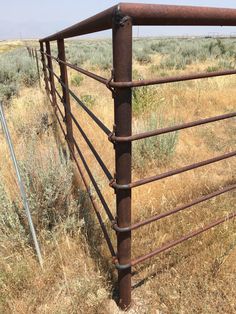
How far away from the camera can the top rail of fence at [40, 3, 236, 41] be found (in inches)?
45.8

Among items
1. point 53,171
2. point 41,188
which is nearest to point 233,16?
point 53,171

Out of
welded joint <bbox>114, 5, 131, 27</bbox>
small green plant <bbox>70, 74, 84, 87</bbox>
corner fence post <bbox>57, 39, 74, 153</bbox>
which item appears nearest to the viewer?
welded joint <bbox>114, 5, 131, 27</bbox>

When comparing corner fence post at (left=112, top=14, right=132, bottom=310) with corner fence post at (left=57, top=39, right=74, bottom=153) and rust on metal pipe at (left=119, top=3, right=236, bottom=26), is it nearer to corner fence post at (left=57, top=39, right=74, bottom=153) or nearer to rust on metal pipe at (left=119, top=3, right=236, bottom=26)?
rust on metal pipe at (left=119, top=3, right=236, bottom=26)

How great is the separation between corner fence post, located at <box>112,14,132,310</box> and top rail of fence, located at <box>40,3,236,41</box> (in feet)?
0.11

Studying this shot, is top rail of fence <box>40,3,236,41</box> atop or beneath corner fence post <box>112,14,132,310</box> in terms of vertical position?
atop

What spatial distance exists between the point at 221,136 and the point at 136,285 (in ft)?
11.1

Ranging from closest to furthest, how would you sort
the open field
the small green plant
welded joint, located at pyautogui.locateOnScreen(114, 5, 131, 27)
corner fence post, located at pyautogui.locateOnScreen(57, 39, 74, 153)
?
welded joint, located at pyautogui.locateOnScreen(114, 5, 131, 27)
the open field
corner fence post, located at pyautogui.locateOnScreen(57, 39, 74, 153)
the small green plant

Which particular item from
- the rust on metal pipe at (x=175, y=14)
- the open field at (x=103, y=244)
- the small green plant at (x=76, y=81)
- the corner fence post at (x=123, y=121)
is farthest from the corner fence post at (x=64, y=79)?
the small green plant at (x=76, y=81)

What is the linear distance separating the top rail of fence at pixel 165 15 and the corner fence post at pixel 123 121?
0.03 meters

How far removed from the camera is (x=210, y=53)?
651 inches

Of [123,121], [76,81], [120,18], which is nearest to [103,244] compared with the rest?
[123,121]

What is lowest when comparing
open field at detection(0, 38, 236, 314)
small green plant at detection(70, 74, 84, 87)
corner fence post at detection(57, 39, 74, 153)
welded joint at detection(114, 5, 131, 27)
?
open field at detection(0, 38, 236, 314)

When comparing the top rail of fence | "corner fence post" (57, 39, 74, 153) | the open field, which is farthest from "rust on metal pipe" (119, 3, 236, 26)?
"corner fence post" (57, 39, 74, 153)

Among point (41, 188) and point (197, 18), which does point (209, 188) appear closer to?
point (41, 188)
